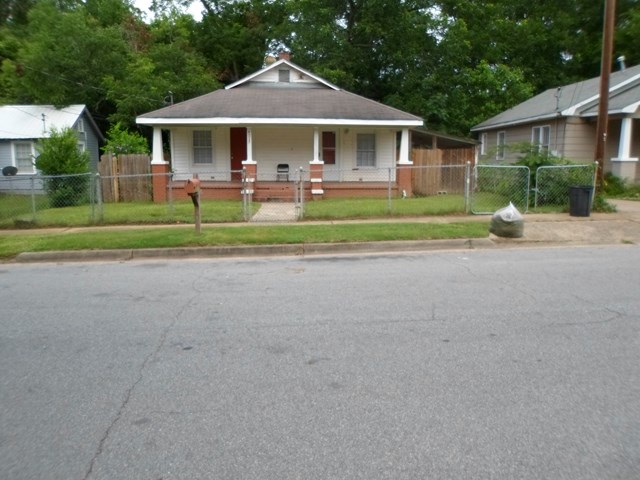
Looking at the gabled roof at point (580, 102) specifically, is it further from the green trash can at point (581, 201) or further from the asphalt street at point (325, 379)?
the asphalt street at point (325, 379)

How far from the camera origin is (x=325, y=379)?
4445 millimetres

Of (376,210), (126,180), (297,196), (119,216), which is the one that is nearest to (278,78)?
(126,180)

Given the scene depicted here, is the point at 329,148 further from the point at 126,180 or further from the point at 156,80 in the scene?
the point at 156,80

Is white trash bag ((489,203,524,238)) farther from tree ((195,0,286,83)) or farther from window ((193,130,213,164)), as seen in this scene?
tree ((195,0,286,83))

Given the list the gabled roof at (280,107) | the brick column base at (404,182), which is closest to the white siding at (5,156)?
the gabled roof at (280,107)

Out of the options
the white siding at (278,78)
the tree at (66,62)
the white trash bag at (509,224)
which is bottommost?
the white trash bag at (509,224)

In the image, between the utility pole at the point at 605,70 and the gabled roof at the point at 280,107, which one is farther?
the gabled roof at the point at 280,107

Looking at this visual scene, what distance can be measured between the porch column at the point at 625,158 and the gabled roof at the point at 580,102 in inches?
22.0

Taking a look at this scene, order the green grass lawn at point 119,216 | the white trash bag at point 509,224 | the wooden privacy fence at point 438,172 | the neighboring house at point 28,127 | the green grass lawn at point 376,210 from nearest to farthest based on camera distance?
the white trash bag at point 509,224 < the green grass lawn at point 119,216 < the green grass lawn at point 376,210 < the wooden privacy fence at point 438,172 < the neighboring house at point 28,127

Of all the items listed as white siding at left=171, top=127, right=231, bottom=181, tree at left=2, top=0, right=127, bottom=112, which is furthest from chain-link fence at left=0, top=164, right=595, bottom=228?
tree at left=2, top=0, right=127, bottom=112

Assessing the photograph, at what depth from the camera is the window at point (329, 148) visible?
21.9 meters

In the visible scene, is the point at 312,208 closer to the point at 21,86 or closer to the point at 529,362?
the point at 529,362

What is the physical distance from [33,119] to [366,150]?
1859 cm

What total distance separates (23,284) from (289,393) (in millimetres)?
5860
